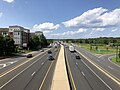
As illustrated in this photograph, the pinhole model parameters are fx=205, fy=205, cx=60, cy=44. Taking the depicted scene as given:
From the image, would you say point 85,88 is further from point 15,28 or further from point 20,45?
point 15,28

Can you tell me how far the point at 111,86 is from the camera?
86.1 feet

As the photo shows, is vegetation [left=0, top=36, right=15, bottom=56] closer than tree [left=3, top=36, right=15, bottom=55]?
Yes

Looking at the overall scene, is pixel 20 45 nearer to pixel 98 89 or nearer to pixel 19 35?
pixel 19 35

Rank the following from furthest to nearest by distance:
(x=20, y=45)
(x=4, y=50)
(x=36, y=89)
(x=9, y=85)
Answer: (x=20, y=45) → (x=4, y=50) → (x=9, y=85) → (x=36, y=89)

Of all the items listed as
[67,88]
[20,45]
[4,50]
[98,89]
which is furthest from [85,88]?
[20,45]

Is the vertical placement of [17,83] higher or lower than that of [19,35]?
lower

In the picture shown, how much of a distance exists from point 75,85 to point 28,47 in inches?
4013

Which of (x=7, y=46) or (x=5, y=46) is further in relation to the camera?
(x=7, y=46)

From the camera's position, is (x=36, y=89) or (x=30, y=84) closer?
(x=36, y=89)

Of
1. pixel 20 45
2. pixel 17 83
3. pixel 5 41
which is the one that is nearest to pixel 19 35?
pixel 20 45

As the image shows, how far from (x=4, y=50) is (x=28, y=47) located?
46985mm

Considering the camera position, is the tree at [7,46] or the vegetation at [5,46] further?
the tree at [7,46]

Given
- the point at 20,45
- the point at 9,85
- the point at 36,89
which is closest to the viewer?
the point at 36,89

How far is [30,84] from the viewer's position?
26938mm
